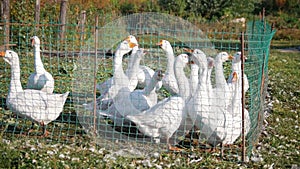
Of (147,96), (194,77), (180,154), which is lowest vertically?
(180,154)

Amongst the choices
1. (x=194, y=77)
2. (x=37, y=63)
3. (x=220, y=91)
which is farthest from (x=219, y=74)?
(x=37, y=63)

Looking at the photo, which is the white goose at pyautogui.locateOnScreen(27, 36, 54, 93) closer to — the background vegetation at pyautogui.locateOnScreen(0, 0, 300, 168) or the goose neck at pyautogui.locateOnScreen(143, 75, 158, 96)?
the background vegetation at pyautogui.locateOnScreen(0, 0, 300, 168)

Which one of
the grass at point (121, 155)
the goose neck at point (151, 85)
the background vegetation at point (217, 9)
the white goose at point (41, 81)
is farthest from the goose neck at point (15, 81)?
the background vegetation at point (217, 9)

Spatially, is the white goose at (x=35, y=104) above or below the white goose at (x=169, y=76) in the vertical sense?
→ below

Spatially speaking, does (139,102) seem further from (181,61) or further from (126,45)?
(126,45)

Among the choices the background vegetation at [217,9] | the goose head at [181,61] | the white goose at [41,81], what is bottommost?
the white goose at [41,81]

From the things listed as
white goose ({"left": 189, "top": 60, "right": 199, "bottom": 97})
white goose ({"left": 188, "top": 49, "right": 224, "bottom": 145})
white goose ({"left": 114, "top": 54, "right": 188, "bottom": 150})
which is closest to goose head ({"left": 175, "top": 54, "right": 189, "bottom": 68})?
white goose ({"left": 189, "top": 60, "right": 199, "bottom": 97})

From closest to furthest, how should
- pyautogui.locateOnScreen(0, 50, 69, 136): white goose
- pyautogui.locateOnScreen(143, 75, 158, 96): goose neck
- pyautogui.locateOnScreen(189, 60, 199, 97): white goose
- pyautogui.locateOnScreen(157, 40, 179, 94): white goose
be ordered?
pyautogui.locateOnScreen(0, 50, 69, 136): white goose, pyautogui.locateOnScreen(189, 60, 199, 97): white goose, pyautogui.locateOnScreen(143, 75, 158, 96): goose neck, pyautogui.locateOnScreen(157, 40, 179, 94): white goose

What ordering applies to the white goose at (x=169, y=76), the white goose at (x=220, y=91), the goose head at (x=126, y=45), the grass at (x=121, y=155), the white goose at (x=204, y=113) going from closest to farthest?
the grass at (x=121, y=155)
the white goose at (x=204, y=113)
the white goose at (x=220, y=91)
the white goose at (x=169, y=76)
the goose head at (x=126, y=45)

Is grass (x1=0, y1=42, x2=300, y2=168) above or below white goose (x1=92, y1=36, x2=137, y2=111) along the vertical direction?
below

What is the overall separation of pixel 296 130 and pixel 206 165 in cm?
216

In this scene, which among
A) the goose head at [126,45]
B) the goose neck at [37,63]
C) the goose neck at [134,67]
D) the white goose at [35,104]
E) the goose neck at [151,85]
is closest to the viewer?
the white goose at [35,104]

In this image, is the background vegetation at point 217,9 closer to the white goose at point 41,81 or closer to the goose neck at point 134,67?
the white goose at point 41,81

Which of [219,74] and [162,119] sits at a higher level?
[219,74]
